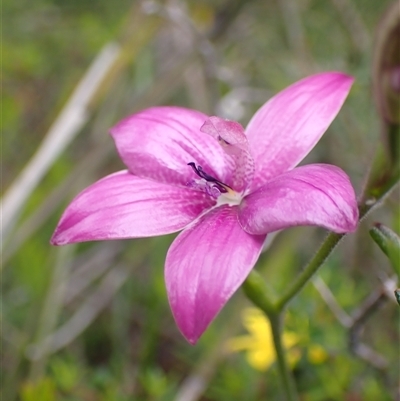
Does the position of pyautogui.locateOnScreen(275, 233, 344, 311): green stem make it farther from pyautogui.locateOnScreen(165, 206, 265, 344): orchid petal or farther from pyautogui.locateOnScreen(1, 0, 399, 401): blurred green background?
pyautogui.locateOnScreen(1, 0, 399, 401): blurred green background

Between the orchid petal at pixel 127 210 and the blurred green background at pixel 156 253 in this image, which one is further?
the blurred green background at pixel 156 253

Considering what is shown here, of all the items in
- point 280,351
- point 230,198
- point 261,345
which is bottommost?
point 261,345

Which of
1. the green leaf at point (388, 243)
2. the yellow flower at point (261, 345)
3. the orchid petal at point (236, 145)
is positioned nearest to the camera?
the green leaf at point (388, 243)

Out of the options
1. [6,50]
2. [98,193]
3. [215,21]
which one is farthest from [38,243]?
[98,193]

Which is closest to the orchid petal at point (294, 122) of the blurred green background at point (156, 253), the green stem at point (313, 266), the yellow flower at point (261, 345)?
the green stem at point (313, 266)

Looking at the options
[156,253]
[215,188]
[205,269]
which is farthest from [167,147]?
[156,253]

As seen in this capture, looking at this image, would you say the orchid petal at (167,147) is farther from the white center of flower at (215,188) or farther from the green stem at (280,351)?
the green stem at (280,351)

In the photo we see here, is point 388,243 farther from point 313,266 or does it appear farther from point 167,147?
point 167,147

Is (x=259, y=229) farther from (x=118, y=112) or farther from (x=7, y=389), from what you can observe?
(x=118, y=112)
